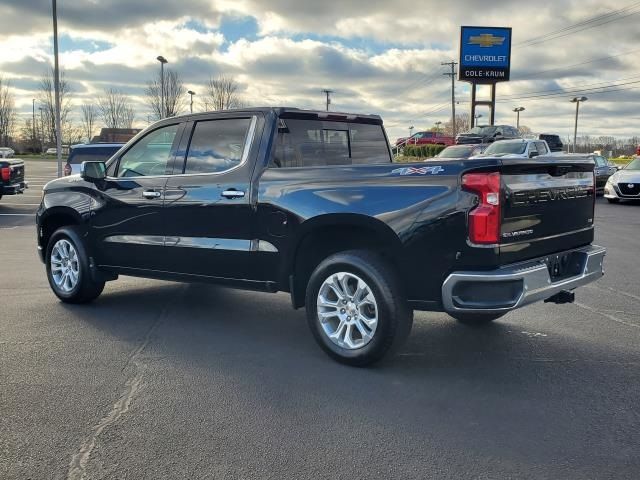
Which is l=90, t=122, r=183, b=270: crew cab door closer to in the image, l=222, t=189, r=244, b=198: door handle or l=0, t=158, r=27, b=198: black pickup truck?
l=222, t=189, r=244, b=198: door handle

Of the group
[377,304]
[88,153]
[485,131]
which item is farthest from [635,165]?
[377,304]

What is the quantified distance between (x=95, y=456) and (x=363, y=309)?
6.84ft

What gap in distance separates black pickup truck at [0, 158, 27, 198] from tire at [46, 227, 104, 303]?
36.8 feet

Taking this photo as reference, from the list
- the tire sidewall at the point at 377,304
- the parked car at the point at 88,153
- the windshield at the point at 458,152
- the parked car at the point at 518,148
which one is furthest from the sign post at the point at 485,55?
the tire sidewall at the point at 377,304

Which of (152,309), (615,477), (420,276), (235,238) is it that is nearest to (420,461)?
(615,477)

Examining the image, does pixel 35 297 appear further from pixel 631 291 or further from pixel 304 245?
pixel 631 291

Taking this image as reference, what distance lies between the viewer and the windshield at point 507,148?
65.5ft

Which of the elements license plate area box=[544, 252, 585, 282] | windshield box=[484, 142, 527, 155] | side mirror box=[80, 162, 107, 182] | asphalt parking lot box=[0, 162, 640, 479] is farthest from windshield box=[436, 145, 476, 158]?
license plate area box=[544, 252, 585, 282]

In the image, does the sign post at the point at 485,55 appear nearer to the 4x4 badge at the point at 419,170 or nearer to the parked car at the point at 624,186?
the parked car at the point at 624,186

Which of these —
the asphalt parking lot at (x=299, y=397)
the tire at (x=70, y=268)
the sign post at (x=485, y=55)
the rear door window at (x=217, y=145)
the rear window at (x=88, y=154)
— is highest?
the sign post at (x=485, y=55)

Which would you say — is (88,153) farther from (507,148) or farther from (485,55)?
(485,55)

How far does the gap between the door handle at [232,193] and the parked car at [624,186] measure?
17.8m

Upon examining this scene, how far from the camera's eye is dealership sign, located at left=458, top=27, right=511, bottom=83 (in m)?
40.7

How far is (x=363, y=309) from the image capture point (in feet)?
15.1
